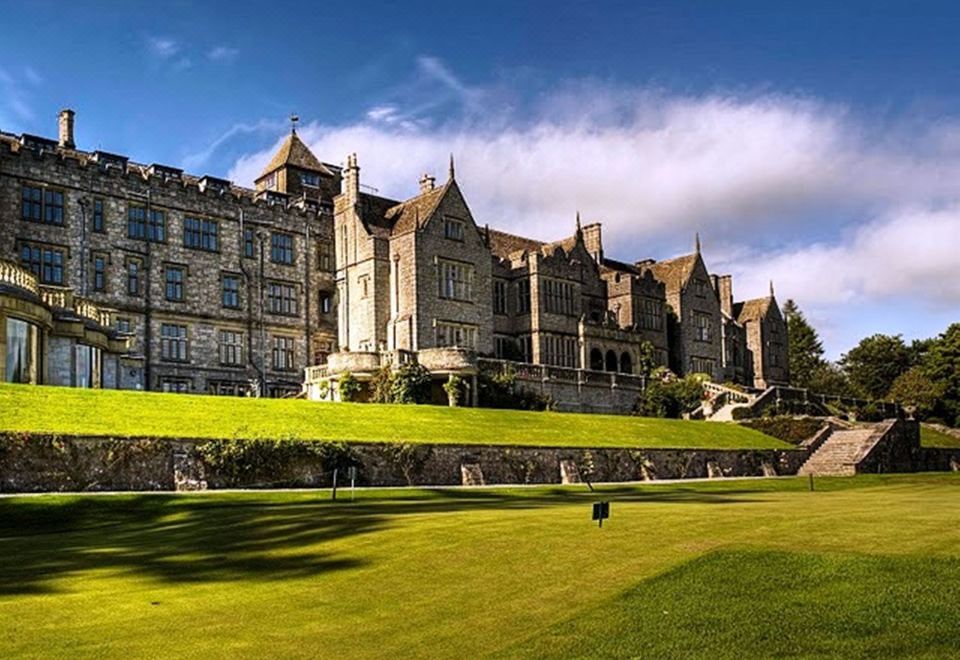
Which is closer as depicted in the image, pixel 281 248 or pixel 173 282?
pixel 173 282

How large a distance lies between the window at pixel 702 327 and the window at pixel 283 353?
102 feet

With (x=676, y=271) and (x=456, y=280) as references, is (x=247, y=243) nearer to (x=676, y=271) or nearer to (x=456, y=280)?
(x=456, y=280)

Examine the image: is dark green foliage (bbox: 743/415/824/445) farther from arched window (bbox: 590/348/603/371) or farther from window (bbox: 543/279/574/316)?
window (bbox: 543/279/574/316)

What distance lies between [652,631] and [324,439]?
22607mm

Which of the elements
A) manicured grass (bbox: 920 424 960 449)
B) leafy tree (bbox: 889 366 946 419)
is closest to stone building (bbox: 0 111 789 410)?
manicured grass (bbox: 920 424 960 449)

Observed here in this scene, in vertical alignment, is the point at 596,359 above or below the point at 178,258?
below

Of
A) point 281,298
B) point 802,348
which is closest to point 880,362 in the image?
point 802,348

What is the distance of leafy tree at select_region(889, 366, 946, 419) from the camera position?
7462 cm

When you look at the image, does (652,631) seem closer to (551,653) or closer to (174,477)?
(551,653)

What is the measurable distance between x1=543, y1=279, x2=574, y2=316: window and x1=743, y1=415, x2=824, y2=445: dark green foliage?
44.4ft

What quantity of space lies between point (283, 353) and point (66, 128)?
54.6 feet

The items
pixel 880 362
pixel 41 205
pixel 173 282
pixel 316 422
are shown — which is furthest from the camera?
pixel 880 362

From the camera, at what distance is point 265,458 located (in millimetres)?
30500

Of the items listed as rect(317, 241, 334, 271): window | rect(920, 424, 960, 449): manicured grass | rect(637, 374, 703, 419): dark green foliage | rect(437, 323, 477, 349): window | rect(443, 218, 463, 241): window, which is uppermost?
rect(443, 218, 463, 241): window
